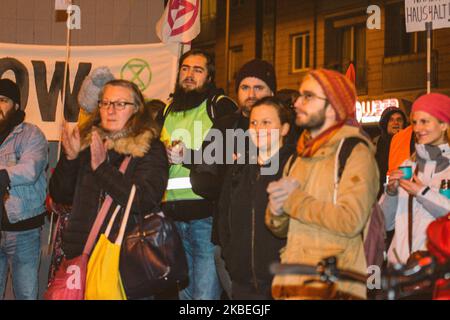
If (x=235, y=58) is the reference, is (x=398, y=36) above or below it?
below

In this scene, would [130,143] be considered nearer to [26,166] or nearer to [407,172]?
[26,166]

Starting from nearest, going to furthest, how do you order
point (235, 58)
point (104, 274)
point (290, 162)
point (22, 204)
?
1. point (290, 162)
2. point (104, 274)
3. point (22, 204)
4. point (235, 58)

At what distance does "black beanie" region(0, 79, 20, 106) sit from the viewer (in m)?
7.32

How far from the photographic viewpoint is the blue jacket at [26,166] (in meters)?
7.04

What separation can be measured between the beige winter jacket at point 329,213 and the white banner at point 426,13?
442 cm

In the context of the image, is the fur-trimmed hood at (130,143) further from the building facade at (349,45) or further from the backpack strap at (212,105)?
the building facade at (349,45)

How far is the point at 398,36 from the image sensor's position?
85.4ft

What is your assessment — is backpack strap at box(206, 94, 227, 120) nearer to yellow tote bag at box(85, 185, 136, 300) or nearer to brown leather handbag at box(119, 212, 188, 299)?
brown leather handbag at box(119, 212, 188, 299)

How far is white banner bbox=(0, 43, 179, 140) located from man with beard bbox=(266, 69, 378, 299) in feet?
13.1

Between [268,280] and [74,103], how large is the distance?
4256mm

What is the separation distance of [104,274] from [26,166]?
191 centimetres

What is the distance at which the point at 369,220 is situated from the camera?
4.84 meters

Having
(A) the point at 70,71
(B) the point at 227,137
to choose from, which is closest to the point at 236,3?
(A) the point at 70,71

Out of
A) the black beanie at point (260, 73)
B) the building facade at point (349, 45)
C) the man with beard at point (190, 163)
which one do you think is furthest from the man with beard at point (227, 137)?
the building facade at point (349, 45)
